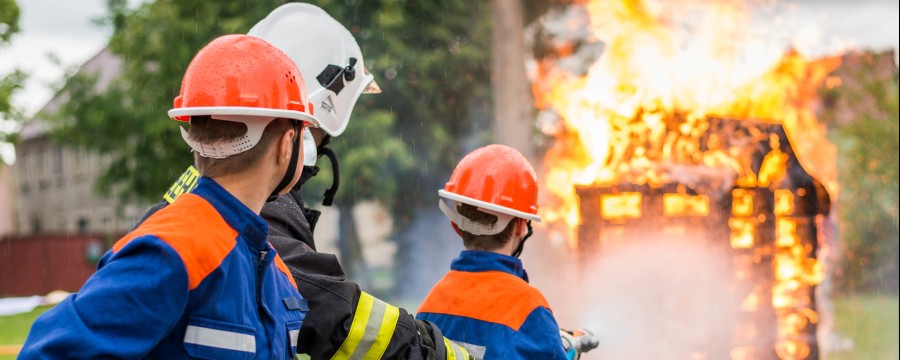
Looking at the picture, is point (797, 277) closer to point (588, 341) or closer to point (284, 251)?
point (588, 341)

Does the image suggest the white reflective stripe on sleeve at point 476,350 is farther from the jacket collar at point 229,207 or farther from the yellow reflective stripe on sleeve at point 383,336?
the jacket collar at point 229,207

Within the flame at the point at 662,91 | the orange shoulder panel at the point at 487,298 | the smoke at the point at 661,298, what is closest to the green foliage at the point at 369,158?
the flame at the point at 662,91

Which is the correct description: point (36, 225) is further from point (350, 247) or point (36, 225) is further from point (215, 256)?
point (215, 256)

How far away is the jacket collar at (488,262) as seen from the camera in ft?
10.9

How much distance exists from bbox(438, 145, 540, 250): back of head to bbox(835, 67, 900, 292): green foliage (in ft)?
45.7

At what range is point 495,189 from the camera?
3.47m

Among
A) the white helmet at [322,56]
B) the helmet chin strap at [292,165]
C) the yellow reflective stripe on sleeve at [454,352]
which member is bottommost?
the yellow reflective stripe on sleeve at [454,352]

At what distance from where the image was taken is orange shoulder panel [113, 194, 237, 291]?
1.68m

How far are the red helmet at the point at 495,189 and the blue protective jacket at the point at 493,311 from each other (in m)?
0.15

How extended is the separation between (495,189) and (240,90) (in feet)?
5.58

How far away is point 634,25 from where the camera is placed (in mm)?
7590

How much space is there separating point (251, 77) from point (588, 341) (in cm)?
185

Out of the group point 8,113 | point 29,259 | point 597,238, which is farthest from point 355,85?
point 29,259

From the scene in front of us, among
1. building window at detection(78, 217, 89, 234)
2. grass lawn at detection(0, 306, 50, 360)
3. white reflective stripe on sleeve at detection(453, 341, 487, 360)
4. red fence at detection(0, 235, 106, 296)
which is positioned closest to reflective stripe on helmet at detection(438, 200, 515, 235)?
white reflective stripe on sleeve at detection(453, 341, 487, 360)
